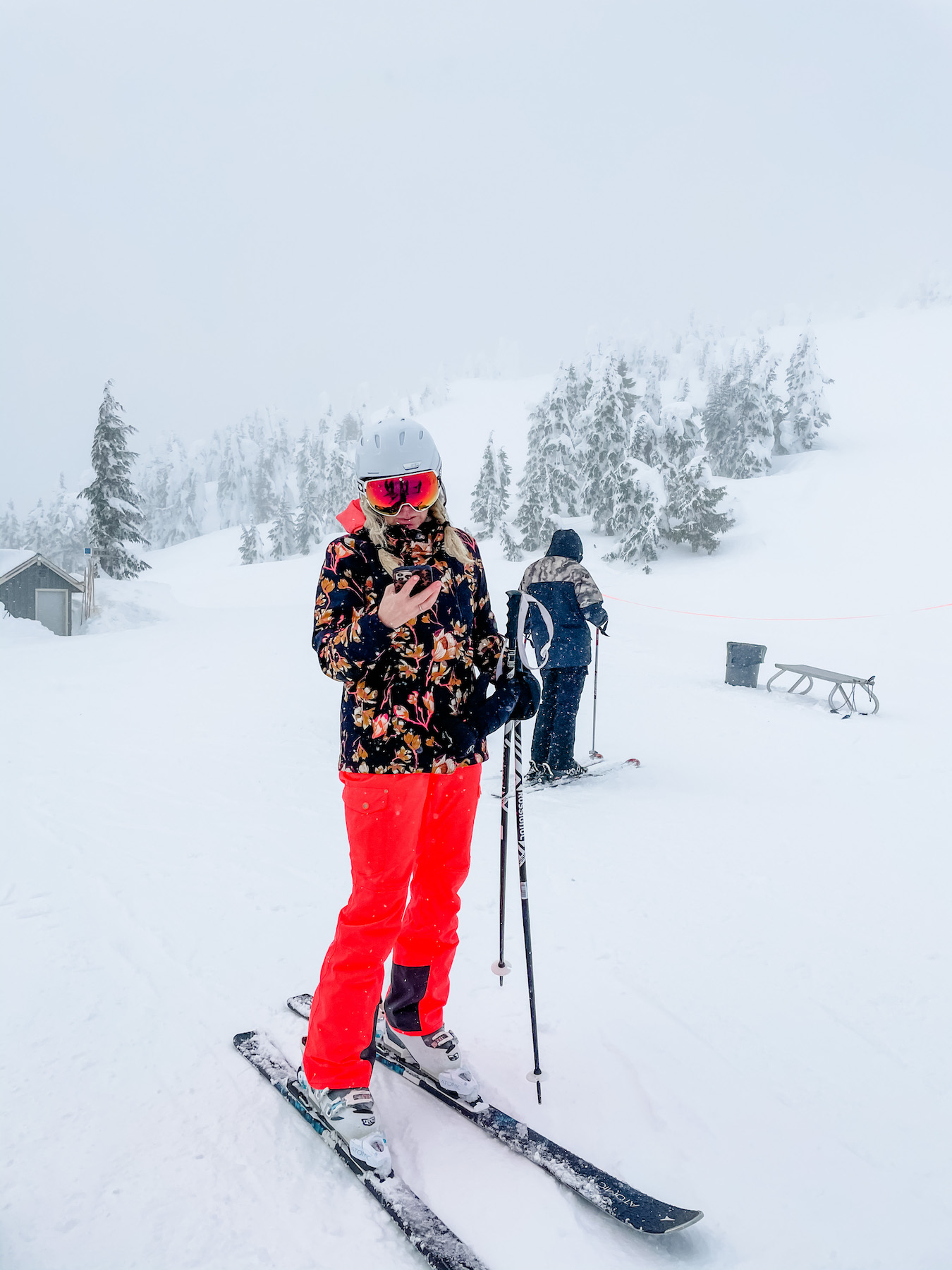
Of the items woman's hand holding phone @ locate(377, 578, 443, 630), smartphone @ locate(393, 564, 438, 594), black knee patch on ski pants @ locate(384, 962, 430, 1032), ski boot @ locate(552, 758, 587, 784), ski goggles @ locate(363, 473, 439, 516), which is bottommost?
ski boot @ locate(552, 758, 587, 784)

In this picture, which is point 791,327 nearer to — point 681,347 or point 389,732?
point 681,347

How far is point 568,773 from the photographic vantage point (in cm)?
727

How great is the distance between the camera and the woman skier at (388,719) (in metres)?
2.48

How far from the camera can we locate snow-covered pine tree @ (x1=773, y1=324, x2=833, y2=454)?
38406 mm

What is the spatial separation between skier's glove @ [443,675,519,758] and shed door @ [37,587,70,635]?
30965 mm

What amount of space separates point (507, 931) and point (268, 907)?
151 centimetres

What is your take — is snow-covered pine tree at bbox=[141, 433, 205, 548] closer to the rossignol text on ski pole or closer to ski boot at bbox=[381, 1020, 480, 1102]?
the rossignol text on ski pole

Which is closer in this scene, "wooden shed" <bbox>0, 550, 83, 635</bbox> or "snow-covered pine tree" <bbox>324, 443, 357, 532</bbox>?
"wooden shed" <bbox>0, 550, 83, 635</bbox>

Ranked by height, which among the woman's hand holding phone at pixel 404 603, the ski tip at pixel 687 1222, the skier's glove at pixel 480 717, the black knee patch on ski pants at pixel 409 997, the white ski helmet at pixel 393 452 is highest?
the white ski helmet at pixel 393 452

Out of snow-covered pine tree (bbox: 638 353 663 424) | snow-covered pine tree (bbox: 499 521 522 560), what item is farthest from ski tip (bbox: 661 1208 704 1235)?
snow-covered pine tree (bbox: 638 353 663 424)

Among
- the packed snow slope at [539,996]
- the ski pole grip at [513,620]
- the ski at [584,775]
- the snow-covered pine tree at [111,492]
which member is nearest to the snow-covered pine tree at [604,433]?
the snow-covered pine tree at [111,492]

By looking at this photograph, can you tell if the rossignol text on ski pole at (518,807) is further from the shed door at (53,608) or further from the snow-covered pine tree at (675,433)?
the shed door at (53,608)

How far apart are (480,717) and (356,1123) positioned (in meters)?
1.44

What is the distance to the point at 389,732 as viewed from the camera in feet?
8.32
